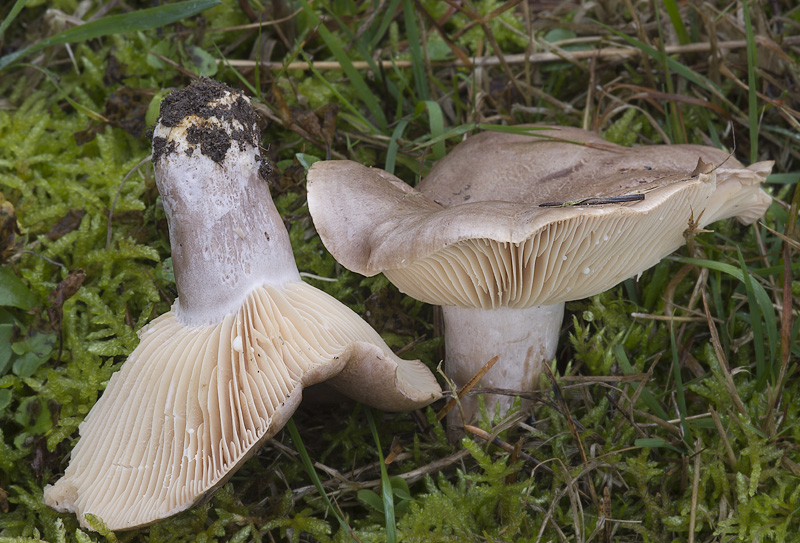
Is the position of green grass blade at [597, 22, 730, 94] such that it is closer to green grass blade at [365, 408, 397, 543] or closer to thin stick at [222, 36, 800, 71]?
thin stick at [222, 36, 800, 71]

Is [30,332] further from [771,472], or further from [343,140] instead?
[771,472]

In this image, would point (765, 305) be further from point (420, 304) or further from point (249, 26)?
point (249, 26)

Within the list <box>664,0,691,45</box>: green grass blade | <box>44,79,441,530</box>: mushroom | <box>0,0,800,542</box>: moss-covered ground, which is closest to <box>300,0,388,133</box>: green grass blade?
<box>0,0,800,542</box>: moss-covered ground

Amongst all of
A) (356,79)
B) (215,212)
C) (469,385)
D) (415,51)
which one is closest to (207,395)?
(215,212)

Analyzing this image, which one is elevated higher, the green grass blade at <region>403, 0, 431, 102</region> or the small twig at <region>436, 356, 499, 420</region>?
the green grass blade at <region>403, 0, 431, 102</region>

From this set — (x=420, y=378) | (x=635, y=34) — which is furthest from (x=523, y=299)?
(x=635, y=34)

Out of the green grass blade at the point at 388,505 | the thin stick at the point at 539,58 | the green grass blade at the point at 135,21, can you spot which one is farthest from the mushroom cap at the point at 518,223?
the green grass blade at the point at 135,21
